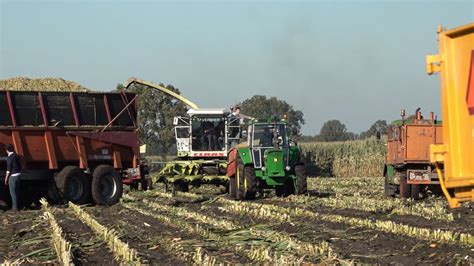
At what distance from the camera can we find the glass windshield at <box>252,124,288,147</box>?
20.3 m

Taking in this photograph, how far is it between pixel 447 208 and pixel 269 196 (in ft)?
22.8

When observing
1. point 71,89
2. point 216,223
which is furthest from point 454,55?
point 71,89

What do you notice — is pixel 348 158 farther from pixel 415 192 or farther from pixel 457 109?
pixel 457 109

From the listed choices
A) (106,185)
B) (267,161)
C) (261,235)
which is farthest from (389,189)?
(261,235)

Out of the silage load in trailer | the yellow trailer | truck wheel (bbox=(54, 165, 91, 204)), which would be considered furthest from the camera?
the silage load in trailer

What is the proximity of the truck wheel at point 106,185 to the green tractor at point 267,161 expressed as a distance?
342cm

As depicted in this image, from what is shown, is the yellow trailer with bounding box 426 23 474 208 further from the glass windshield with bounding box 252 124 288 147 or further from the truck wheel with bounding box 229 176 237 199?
the truck wheel with bounding box 229 176 237 199

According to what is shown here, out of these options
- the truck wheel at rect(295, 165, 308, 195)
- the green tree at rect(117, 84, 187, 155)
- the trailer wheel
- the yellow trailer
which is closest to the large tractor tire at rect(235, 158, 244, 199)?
the truck wheel at rect(295, 165, 308, 195)

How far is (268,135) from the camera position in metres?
20.4

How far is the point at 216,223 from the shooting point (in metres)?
12.9

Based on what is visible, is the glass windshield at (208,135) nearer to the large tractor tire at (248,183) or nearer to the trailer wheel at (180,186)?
the trailer wheel at (180,186)

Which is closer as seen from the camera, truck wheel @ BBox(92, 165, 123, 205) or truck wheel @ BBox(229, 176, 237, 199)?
truck wheel @ BBox(92, 165, 123, 205)

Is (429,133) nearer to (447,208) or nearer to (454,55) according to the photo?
(447,208)

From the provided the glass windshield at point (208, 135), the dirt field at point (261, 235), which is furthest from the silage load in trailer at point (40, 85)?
the glass windshield at point (208, 135)
